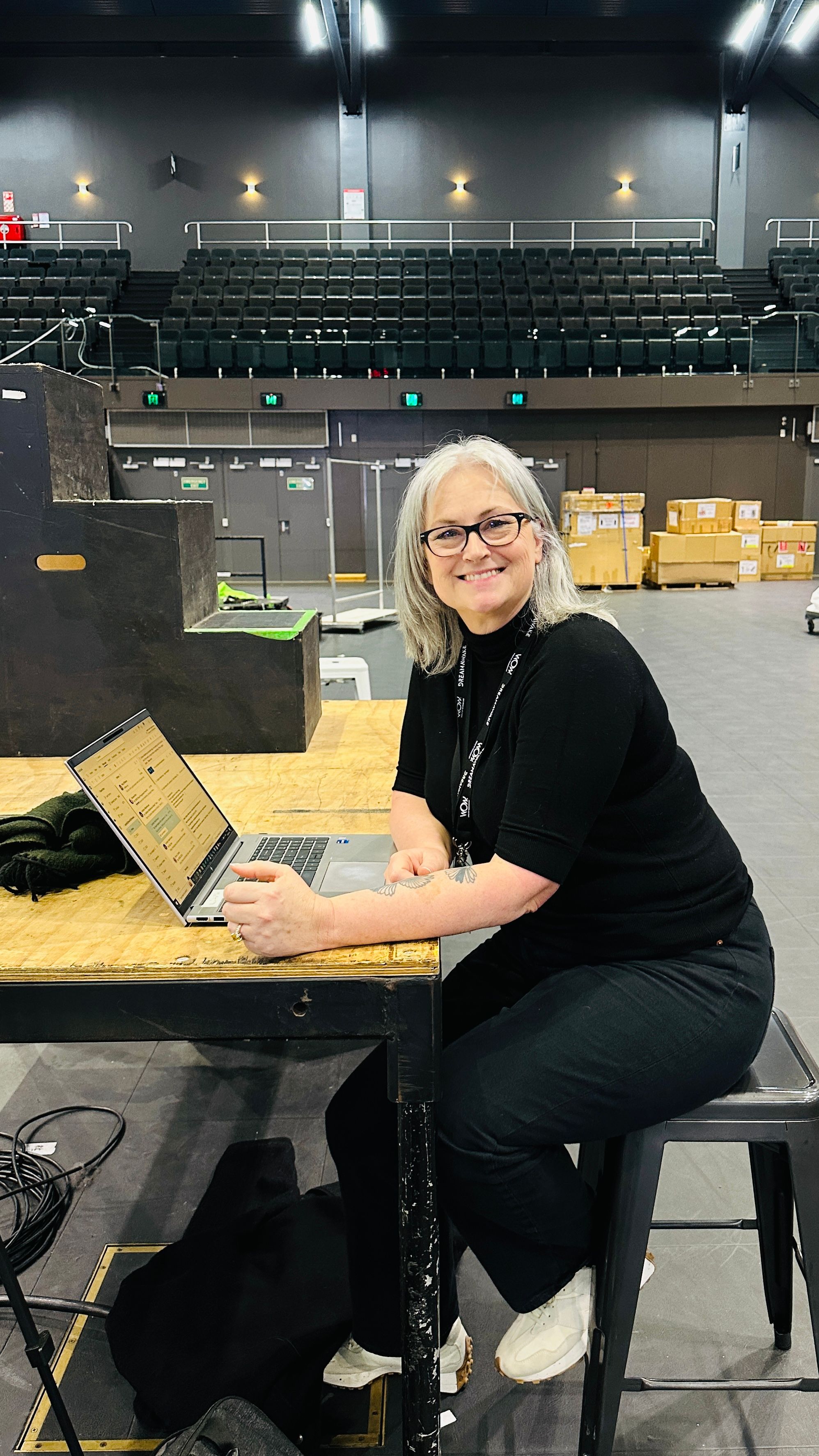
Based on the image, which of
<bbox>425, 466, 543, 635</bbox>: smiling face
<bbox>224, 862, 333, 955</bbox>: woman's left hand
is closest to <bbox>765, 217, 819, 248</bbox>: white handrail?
<bbox>425, 466, 543, 635</bbox>: smiling face

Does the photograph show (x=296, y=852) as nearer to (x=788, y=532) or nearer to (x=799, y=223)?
(x=788, y=532)

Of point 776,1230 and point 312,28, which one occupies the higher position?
point 312,28

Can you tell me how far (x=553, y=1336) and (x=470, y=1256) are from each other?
52cm

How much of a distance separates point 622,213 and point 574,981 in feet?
56.6

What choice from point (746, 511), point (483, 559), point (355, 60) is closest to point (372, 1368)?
point (483, 559)

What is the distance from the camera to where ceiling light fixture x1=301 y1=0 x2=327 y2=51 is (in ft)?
46.1

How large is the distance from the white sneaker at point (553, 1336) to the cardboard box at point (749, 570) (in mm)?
11839

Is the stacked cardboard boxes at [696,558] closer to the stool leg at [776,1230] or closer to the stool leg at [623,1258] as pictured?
the stool leg at [776,1230]

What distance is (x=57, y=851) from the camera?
134 cm

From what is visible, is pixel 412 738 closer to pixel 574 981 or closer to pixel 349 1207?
pixel 574 981

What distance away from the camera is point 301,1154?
6.07 ft

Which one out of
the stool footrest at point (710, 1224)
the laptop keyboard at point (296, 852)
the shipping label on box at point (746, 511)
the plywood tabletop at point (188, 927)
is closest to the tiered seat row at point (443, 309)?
the shipping label on box at point (746, 511)

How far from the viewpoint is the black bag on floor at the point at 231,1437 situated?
3.63 ft

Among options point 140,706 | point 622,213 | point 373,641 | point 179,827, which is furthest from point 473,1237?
point 622,213
